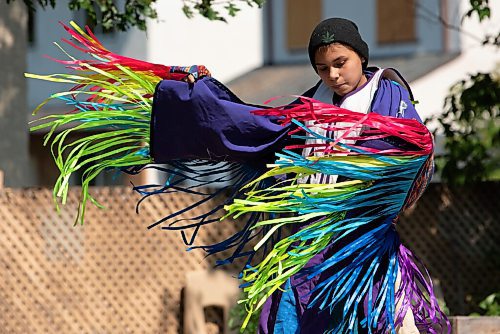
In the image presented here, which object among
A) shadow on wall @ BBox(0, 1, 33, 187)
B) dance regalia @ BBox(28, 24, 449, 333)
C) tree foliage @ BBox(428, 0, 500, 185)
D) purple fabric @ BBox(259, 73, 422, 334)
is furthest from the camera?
shadow on wall @ BBox(0, 1, 33, 187)

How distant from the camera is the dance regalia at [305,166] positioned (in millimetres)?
4582

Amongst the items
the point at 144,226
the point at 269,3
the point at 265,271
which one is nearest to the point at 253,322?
the point at 144,226

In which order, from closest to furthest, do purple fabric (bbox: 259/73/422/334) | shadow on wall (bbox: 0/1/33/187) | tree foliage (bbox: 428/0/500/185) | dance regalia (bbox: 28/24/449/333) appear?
dance regalia (bbox: 28/24/449/333) → purple fabric (bbox: 259/73/422/334) → tree foliage (bbox: 428/0/500/185) → shadow on wall (bbox: 0/1/33/187)

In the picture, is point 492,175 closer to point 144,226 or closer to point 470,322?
point 144,226

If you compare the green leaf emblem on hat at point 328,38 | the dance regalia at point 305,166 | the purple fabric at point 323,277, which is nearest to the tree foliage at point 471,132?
the dance regalia at point 305,166

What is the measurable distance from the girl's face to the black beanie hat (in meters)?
0.02

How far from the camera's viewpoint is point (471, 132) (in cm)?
938

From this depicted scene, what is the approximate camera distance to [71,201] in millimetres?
9203

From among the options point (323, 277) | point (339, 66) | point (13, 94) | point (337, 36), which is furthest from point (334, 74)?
point (13, 94)

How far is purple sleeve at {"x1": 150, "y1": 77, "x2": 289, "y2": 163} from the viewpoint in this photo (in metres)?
4.88

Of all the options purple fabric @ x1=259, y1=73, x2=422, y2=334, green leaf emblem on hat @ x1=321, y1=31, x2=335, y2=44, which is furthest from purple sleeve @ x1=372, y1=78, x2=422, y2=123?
green leaf emblem on hat @ x1=321, y1=31, x2=335, y2=44

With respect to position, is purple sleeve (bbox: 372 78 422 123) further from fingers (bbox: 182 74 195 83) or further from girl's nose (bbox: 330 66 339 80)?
fingers (bbox: 182 74 195 83)

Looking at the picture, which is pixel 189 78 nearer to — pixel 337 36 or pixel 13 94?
pixel 337 36

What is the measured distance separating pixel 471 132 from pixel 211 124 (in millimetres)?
4840
